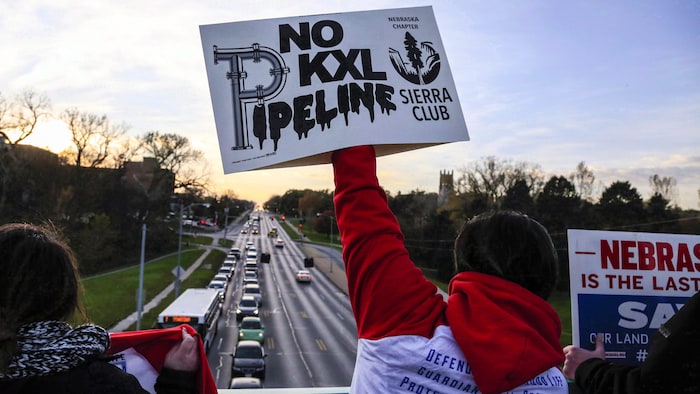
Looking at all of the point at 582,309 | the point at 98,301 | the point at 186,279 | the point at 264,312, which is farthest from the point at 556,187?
the point at 582,309

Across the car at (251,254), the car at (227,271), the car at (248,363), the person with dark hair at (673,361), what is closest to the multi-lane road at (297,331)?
the car at (248,363)

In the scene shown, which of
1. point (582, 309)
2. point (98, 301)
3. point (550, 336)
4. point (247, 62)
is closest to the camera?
point (550, 336)

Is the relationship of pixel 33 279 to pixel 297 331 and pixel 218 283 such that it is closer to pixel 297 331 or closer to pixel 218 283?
pixel 297 331

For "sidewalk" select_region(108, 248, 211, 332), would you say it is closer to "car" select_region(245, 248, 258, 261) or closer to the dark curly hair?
"car" select_region(245, 248, 258, 261)

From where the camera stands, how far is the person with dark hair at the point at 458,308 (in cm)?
104

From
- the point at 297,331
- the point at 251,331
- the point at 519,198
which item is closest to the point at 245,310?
the point at 297,331

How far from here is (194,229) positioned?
4147 centimetres

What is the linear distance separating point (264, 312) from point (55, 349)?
26.7 meters

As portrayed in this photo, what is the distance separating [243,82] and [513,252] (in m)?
0.76

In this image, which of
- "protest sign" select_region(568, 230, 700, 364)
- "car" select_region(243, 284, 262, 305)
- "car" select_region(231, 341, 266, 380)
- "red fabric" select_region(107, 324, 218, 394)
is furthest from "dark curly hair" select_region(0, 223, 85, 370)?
"car" select_region(243, 284, 262, 305)

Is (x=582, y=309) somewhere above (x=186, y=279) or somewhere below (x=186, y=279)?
above

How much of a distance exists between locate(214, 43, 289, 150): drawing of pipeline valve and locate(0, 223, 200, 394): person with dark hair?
47 cm

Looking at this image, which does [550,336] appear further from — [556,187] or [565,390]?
[556,187]

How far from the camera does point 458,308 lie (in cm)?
110
